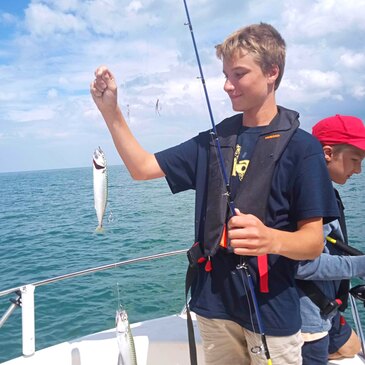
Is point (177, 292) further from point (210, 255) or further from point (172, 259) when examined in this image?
point (210, 255)

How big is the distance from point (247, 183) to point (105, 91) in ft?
3.05

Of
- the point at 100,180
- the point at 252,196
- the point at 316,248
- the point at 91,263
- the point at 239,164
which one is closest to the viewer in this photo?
the point at 316,248

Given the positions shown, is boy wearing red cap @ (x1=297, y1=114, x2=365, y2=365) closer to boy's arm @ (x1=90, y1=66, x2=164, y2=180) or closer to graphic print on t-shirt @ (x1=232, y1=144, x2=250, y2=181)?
graphic print on t-shirt @ (x1=232, y1=144, x2=250, y2=181)

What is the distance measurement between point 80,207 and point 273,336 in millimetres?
25772

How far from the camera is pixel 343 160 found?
234 cm

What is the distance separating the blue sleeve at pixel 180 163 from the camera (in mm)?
2227

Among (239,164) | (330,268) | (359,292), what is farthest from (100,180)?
(359,292)

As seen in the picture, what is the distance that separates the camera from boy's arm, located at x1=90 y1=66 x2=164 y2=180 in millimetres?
2047

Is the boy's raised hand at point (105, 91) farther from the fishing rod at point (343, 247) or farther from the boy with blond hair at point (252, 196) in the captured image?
the fishing rod at point (343, 247)

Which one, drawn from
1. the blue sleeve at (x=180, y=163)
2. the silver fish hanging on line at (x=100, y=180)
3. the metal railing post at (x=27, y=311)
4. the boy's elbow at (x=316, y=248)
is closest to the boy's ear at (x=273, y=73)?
the blue sleeve at (x=180, y=163)

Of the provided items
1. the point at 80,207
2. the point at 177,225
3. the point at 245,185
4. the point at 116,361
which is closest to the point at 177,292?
the point at 116,361

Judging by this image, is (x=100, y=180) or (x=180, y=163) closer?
(x=180, y=163)

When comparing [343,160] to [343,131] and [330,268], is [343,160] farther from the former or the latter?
[330,268]

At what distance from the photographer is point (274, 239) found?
1.64 metres
